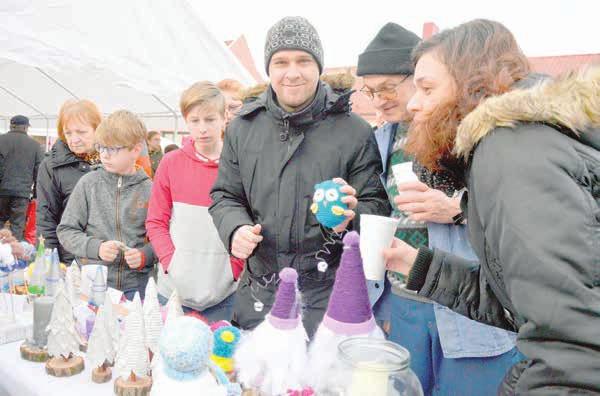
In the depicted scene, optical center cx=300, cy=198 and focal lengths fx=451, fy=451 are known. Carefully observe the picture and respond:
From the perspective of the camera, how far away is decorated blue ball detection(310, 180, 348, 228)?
1.41m

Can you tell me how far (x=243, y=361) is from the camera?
1113 mm

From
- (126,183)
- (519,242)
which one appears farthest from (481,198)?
(126,183)

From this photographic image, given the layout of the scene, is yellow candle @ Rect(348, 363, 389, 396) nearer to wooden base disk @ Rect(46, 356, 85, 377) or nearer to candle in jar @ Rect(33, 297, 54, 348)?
wooden base disk @ Rect(46, 356, 85, 377)

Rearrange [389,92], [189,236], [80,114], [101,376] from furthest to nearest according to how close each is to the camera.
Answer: [80,114] → [189,236] → [389,92] → [101,376]

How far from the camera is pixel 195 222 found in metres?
2.21

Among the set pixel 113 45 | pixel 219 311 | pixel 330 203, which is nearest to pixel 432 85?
pixel 330 203

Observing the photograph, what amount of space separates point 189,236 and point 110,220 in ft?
1.68

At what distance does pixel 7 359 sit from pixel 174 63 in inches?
208

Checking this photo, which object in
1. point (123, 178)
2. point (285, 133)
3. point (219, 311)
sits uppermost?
point (285, 133)

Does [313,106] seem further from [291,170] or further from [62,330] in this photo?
[62,330]

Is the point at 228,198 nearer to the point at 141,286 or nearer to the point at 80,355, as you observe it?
the point at 80,355

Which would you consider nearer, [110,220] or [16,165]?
[110,220]

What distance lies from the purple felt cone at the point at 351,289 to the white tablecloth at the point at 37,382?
722mm

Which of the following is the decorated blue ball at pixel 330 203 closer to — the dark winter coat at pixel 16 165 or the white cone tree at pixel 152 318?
the white cone tree at pixel 152 318
